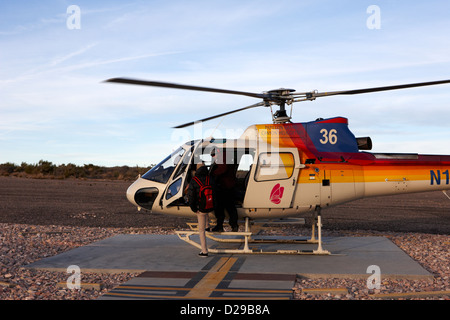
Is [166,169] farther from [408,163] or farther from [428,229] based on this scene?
[428,229]

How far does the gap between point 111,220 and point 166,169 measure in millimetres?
8642

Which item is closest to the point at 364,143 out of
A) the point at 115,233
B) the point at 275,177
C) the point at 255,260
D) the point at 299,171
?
the point at 299,171

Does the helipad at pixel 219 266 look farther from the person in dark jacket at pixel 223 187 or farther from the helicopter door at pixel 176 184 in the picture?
the helicopter door at pixel 176 184

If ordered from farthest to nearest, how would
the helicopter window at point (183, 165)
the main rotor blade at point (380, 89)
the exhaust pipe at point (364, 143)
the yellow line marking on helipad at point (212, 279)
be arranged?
the exhaust pipe at point (364, 143) < the helicopter window at point (183, 165) < the main rotor blade at point (380, 89) < the yellow line marking on helipad at point (212, 279)

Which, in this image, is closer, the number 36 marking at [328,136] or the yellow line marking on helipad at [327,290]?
the yellow line marking on helipad at [327,290]

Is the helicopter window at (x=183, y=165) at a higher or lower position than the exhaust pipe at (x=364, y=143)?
lower

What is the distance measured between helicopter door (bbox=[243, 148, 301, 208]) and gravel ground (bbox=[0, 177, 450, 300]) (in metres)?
2.67

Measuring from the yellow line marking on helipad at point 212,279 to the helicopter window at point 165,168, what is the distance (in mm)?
2408

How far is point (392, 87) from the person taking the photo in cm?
862

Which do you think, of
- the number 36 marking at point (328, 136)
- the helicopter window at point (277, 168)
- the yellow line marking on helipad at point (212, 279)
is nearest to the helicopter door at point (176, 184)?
the helicopter window at point (277, 168)

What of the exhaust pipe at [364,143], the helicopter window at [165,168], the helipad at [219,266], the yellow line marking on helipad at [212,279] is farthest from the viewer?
the exhaust pipe at [364,143]

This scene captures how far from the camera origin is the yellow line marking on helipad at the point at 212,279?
23.1ft

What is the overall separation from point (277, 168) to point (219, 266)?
2.73m
